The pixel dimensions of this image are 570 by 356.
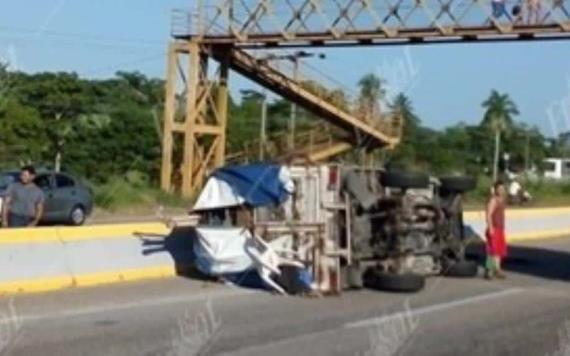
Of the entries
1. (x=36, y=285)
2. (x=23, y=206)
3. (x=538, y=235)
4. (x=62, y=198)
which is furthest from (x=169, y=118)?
(x=36, y=285)

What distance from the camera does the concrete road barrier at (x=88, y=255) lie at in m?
15.9

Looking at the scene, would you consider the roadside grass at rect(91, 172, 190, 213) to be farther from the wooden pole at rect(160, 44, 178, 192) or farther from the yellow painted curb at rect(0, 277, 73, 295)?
the yellow painted curb at rect(0, 277, 73, 295)

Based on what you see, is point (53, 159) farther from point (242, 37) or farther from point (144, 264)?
point (144, 264)

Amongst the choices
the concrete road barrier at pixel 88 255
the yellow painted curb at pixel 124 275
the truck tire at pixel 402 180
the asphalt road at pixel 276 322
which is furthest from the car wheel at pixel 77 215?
the truck tire at pixel 402 180

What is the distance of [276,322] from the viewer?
44.1ft

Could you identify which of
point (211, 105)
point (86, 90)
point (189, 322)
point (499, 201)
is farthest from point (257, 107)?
point (189, 322)

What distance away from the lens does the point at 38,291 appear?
16.0 metres

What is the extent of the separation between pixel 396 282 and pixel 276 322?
4270mm

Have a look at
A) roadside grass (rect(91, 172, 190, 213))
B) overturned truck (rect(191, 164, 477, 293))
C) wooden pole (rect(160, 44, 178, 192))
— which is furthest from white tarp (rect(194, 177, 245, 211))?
wooden pole (rect(160, 44, 178, 192))

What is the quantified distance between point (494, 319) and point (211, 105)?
40.8m

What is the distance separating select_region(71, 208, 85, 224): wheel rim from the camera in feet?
114

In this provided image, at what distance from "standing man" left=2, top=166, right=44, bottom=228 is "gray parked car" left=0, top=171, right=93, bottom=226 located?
1541 centimetres

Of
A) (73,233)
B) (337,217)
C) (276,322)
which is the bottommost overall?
(276,322)

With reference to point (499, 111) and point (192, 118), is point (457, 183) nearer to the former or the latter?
point (192, 118)
